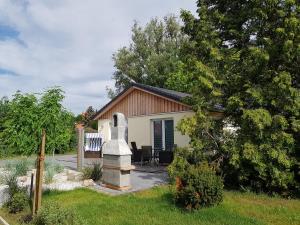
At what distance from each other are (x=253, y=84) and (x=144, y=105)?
9015 mm

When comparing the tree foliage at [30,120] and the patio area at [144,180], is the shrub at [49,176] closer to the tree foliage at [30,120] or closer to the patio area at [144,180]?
the patio area at [144,180]

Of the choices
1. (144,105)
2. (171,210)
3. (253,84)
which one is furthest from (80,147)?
A: (253,84)

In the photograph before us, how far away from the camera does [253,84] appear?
971 cm

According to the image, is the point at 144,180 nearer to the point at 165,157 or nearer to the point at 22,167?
the point at 165,157

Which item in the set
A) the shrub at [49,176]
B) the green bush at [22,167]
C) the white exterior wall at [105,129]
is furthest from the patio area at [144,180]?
the white exterior wall at [105,129]

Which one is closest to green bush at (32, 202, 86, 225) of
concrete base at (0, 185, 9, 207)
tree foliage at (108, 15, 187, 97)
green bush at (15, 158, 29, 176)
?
concrete base at (0, 185, 9, 207)

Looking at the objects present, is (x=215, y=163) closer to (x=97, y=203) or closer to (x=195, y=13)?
(x=97, y=203)

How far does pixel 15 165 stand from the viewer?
1374 centimetres

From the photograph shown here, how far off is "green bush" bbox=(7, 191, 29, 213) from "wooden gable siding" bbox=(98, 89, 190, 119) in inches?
345

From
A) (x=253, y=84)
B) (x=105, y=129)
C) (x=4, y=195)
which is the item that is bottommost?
(x=4, y=195)

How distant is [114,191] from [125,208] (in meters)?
2.23

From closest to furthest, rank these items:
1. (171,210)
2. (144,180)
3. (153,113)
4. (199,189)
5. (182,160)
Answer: (199,189) < (171,210) < (182,160) < (144,180) < (153,113)

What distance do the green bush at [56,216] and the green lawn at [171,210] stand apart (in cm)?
77

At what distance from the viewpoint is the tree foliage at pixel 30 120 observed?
8.18 metres
